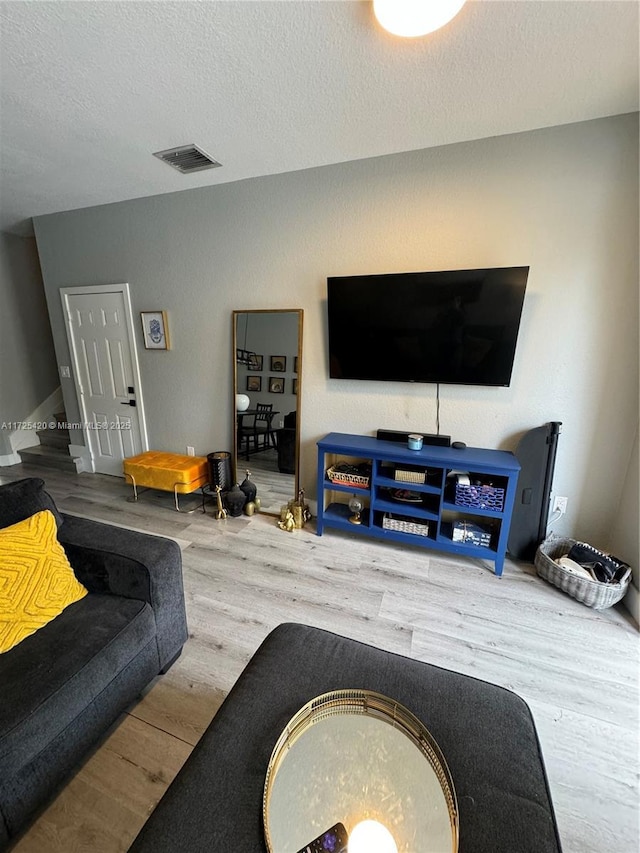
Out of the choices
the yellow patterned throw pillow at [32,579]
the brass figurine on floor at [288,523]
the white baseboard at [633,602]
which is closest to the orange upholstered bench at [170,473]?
the brass figurine on floor at [288,523]

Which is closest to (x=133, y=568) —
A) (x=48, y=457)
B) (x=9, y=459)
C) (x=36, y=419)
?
(x=48, y=457)

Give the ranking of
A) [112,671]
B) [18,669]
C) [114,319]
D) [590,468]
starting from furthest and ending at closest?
[114,319]
[590,468]
[112,671]
[18,669]

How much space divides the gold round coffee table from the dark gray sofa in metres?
0.68

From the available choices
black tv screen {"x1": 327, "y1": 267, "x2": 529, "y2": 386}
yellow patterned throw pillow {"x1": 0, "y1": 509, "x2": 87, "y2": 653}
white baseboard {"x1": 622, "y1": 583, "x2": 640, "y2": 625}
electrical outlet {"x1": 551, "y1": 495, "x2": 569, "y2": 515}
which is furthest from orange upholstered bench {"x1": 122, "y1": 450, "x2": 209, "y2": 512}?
white baseboard {"x1": 622, "y1": 583, "x2": 640, "y2": 625}

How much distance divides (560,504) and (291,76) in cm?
290

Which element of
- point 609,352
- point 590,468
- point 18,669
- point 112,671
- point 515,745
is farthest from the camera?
point 590,468

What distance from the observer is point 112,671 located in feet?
3.61

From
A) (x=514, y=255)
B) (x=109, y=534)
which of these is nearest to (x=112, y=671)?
(x=109, y=534)

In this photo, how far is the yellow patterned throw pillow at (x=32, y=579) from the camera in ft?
3.60

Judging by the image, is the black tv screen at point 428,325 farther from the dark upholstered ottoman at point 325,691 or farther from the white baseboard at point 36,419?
the white baseboard at point 36,419

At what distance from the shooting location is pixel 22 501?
52.9 inches

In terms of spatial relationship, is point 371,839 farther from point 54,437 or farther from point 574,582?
point 54,437

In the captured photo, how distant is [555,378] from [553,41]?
1.59 m

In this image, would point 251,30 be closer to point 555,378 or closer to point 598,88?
point 598,88
